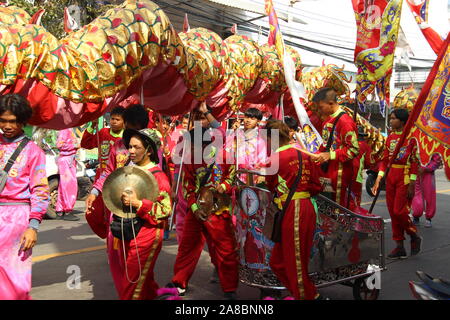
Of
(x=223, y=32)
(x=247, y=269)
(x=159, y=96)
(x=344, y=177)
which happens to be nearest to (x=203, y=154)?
(x=159, y=96)

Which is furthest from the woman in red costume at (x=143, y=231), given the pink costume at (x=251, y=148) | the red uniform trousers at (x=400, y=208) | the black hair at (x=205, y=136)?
the red uniform trousers at (x=400, y=208)

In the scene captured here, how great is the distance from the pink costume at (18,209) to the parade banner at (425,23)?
3.02 metres

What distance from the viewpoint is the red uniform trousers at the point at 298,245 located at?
4.02 meters

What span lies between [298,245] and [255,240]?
49 cm

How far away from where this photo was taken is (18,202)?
139 inches

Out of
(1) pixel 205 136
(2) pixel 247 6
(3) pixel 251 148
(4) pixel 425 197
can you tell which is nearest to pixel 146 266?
(1) pixel 205 136

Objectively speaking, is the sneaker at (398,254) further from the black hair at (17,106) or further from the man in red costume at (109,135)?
the black hair at (17,106)

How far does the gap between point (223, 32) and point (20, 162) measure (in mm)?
15052

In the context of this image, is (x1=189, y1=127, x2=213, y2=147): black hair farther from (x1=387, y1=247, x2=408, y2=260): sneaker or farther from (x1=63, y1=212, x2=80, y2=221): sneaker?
(x1=63, y1=212, x2=80, y2=221): sneaker

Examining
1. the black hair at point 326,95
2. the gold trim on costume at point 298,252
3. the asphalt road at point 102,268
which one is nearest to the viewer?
the gold trim on costume at point 298,252

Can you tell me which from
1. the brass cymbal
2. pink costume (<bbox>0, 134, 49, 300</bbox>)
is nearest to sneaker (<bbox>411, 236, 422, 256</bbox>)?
the brass cymbal

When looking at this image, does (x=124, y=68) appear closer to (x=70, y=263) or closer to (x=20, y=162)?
(x=20, y=162)

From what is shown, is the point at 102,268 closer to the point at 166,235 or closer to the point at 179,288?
the point at 179,288
